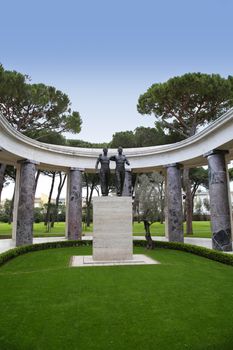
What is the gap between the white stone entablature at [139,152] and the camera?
1427 centimetres

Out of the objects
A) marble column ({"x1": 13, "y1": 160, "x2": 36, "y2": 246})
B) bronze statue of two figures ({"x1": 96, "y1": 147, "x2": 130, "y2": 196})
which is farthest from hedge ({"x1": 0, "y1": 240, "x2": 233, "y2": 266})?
bronze statue of two figures ({"x1": 96, "y1": 147, "x2": 130, "y2": 196})

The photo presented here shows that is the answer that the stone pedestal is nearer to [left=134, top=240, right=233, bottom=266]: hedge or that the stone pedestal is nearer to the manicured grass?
the manicured grass

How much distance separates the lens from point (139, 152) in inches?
813

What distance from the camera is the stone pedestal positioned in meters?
11.5

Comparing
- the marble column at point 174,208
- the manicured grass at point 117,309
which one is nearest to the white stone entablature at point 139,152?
the marble column at point 174,208

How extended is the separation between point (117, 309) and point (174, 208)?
44.3 ft

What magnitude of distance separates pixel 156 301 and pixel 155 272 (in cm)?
298

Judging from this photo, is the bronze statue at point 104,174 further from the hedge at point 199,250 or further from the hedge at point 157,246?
the hedge at point 199,250

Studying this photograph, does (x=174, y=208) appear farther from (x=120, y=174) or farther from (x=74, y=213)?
(x=74, y=213)

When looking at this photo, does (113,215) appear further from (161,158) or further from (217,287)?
(161,158)

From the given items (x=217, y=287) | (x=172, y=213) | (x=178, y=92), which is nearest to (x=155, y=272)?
(x=217, y=287)

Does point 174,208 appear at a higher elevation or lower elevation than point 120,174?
lower

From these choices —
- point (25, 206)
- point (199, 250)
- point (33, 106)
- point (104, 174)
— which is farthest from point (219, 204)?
point (33, 106)

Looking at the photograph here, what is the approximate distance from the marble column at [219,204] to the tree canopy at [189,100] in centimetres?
767
